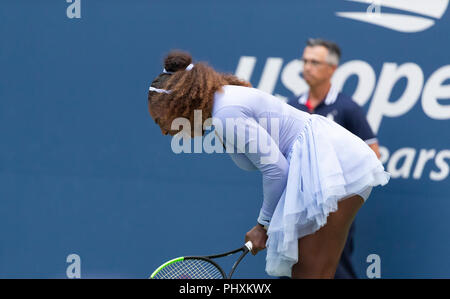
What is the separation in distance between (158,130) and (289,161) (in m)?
1.29

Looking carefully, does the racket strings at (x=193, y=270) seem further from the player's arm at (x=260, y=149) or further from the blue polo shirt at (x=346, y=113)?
the blue polo shirt at (x=346, y=113)

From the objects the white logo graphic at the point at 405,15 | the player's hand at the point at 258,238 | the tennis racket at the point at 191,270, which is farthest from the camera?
the white logo graphic at the point at 405,15

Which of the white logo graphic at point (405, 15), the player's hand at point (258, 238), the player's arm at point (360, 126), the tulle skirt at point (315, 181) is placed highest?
the white logo graphic at point (405, 15)

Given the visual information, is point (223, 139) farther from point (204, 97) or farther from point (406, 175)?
point (406, 175)

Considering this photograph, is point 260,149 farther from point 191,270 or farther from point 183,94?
point 191,270

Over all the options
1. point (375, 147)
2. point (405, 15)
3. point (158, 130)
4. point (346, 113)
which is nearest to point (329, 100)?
point (346, 113)

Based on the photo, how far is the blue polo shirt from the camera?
10.8ft

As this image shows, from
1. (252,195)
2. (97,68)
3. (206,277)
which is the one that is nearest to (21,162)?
(97,68)

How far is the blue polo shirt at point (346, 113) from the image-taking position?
3.30 metres

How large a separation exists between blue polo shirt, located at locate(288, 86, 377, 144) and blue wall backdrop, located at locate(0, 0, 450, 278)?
3.4 inches

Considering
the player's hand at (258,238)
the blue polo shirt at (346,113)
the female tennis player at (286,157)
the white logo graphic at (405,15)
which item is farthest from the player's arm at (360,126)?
the player's hand at (258,238)

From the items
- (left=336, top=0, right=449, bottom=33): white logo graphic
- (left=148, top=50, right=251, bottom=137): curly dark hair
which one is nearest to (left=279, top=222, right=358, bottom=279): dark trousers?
(left=336, top=0, right=449, bottom=33): white logo graphic

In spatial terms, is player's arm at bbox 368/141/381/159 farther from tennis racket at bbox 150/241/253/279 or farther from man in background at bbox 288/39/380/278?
tennis racket at bbox 150/241/253/279
